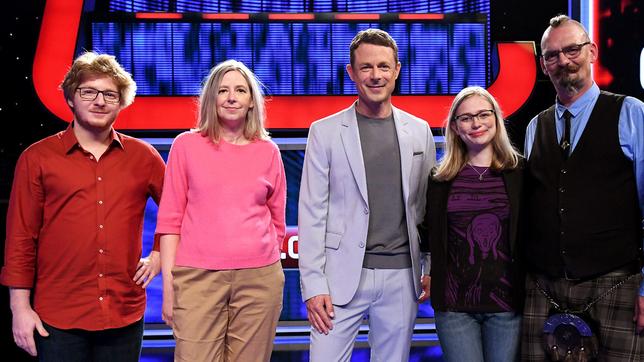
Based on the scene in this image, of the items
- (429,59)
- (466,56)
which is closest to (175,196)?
(429,59)

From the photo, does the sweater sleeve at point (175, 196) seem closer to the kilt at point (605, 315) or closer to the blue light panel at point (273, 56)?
the kilt at point (605, 315)

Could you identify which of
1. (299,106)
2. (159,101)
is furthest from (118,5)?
(299,106)

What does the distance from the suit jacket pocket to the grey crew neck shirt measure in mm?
119

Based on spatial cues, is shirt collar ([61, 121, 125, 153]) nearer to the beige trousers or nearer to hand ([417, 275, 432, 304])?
the beige trousers

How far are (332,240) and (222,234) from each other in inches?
17.1

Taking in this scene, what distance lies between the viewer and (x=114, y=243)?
2410 mm

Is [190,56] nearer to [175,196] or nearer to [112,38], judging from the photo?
[112,38]

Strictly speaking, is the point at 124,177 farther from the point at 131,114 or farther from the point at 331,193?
the point at 131,114

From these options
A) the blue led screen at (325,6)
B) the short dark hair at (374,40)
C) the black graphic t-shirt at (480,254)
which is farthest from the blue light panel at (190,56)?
the black graphic t-shirt at (480,254)

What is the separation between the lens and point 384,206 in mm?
2498

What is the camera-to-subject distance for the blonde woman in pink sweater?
237 centimetres

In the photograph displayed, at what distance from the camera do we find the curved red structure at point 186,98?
388 cm

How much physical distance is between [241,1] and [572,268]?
261 cm

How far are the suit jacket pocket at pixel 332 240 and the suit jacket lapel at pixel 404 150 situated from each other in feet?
1.00
